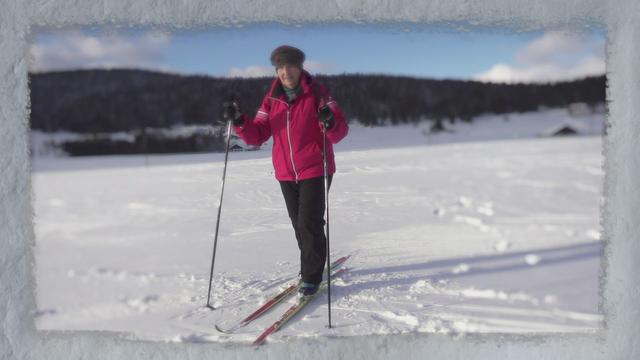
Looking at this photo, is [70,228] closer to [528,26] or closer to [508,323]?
[508,323]

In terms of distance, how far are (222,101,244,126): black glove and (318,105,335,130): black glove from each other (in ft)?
1.17

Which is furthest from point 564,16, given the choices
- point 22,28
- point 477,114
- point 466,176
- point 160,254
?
point 22,28

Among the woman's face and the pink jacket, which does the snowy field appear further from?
the woman's face

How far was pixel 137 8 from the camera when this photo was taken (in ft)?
4.50

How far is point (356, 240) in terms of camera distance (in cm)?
162

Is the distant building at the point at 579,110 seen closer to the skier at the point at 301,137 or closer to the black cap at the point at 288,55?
the skier at the point at 301,137

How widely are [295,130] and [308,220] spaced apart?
1.43 ft

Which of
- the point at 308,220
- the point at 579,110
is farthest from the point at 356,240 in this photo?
the point at 579,110

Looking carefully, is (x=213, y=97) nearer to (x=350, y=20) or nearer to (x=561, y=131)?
(x=350, y=20)

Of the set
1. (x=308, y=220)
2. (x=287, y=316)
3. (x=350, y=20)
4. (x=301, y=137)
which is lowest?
(x=287, y=316)

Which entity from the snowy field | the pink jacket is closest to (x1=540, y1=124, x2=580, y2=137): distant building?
the snowy field

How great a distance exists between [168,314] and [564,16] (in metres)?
2.13

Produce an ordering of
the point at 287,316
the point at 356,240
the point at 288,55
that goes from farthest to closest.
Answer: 1. the point at 356,240
2. the point at 287,316
3. the point at 288,55

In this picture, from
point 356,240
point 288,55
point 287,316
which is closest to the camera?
point 288,55
